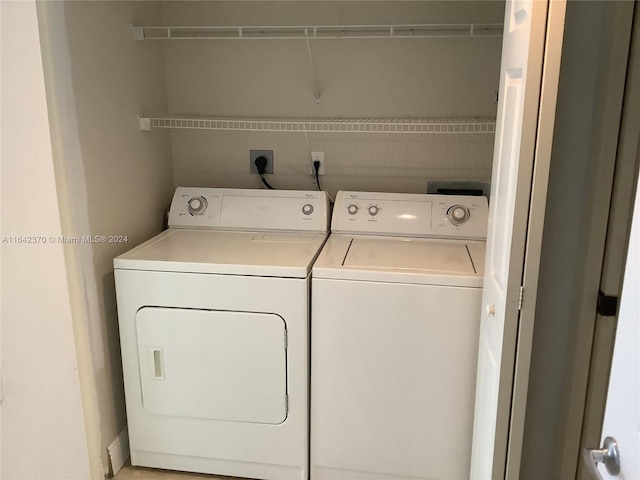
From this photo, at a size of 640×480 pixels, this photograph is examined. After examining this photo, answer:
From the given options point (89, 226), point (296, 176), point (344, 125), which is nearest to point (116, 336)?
point (89, 226)

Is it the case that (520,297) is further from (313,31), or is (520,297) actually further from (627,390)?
(313,31)

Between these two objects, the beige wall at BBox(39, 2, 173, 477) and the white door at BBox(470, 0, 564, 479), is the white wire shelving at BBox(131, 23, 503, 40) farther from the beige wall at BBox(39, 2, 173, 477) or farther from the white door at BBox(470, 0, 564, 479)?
the white door at BBox(470, 0, 564, 479)

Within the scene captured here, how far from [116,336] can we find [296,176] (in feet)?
3.47

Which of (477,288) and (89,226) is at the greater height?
(89,226)

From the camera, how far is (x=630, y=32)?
1.28 meters

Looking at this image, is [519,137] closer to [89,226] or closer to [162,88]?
[89,226]

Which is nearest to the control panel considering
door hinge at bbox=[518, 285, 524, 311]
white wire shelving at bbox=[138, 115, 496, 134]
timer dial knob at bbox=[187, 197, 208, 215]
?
timer dial knob at bbox=[187, 197, 208, 215]

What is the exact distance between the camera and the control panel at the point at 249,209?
7.58ft

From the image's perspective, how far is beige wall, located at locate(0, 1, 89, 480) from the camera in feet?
5.13

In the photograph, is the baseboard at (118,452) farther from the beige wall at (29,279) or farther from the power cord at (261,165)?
the power cord at (261,165)

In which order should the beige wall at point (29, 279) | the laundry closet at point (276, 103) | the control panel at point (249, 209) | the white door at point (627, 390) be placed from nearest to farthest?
the white door at point (627, 390), the beige wall at point (29, 279), the laundry closet at point (276, 103), the control panel at point (249, 209)

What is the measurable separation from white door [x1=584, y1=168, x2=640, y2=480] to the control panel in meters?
1.50

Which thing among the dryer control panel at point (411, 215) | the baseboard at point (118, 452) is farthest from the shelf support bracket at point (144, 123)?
the baseboard at point (118, 452)

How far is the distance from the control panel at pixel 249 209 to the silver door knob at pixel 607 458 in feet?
4.95
